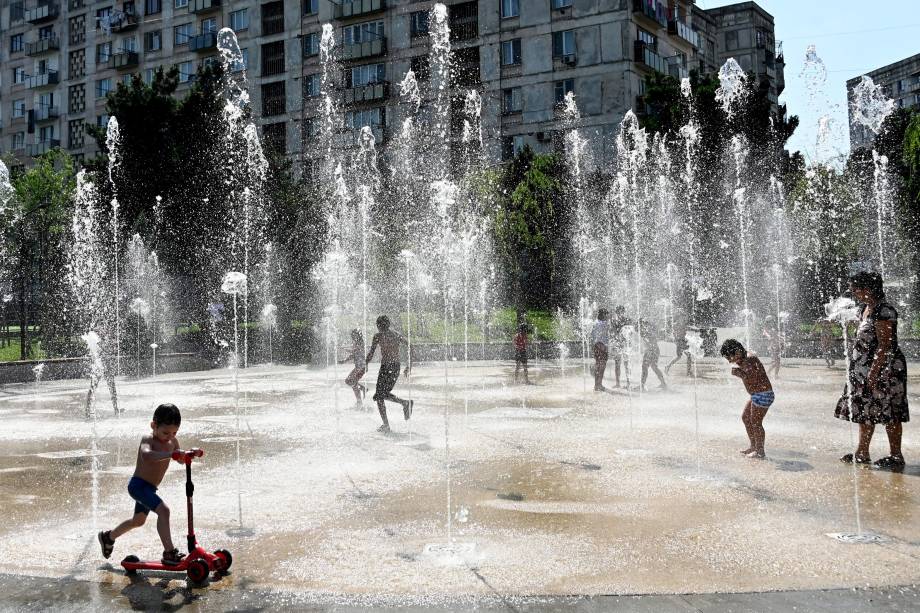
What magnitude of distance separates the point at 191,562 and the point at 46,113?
6261 cm

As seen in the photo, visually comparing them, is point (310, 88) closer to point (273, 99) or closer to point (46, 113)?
point (273, 99)

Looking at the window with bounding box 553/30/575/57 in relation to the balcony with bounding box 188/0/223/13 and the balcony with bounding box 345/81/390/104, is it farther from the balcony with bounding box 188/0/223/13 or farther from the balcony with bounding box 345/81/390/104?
the balcony with bounding box 188/0/223/13

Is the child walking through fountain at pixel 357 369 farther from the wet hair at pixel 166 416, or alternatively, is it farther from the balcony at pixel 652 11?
the balcony at pixel 652 11

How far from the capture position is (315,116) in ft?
150

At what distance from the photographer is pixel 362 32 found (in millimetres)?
44156

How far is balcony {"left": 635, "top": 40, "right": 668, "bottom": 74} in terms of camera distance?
37781 millimetres

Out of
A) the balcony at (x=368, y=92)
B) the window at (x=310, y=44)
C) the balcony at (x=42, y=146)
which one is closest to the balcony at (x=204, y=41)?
the window at (x=310, y=44)

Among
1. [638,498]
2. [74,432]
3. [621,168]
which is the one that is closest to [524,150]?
[621,168]

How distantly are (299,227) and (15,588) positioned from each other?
2879 centimetres

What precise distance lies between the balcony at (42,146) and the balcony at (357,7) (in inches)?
1019

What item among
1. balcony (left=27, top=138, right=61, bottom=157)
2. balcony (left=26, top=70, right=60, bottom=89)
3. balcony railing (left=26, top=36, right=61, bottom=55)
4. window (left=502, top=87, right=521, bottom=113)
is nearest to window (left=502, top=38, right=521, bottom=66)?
window (left=502, top=87, right=521, bottom=113)

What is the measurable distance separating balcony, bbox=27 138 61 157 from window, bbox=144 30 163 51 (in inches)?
436

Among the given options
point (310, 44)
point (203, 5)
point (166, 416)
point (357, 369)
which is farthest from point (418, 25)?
point (166, 416)

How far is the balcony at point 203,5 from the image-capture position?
48438 mm
